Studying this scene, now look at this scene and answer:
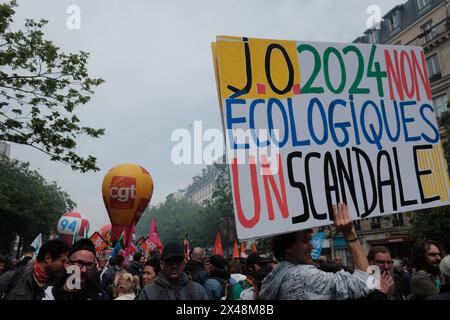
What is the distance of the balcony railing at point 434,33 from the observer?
26.7 meters

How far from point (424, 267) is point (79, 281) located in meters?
3.72

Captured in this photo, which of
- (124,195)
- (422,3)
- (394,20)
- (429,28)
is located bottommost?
(124,195)

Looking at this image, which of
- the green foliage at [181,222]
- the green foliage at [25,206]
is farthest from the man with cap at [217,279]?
the green foliage at [181,222]

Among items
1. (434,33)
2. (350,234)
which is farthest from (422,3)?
(350,234)

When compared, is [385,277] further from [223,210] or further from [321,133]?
[223,210]

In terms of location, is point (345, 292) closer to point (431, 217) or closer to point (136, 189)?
point (136, 189)

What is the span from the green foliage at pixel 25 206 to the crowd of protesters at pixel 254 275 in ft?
122

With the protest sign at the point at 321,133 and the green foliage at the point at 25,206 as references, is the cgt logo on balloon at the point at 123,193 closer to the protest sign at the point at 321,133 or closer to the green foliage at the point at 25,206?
the protest sign at the point at 321,133

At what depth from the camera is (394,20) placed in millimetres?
33125

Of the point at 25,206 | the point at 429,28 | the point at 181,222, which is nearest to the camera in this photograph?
the point at 429,28

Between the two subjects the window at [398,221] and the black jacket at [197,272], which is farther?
the window at [398,221]

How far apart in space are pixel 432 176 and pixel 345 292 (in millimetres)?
1646

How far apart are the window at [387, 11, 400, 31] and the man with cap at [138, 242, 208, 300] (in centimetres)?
3542

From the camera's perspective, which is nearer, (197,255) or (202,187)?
(197,255)
